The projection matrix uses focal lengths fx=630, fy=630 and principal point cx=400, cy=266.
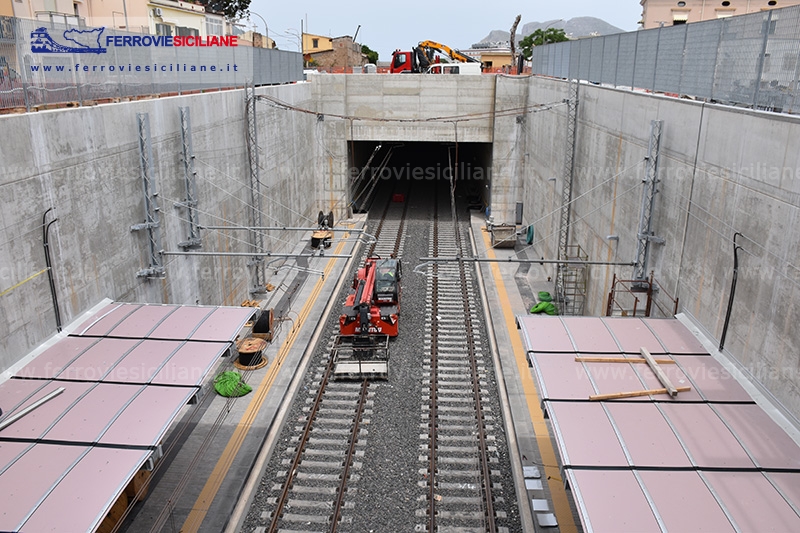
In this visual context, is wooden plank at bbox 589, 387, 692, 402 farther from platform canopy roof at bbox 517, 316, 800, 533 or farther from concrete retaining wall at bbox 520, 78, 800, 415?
concrete retaining wall at bbox 520, 78, 800, 415

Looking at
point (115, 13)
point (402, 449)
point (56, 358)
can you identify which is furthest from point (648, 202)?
point (115, 13)

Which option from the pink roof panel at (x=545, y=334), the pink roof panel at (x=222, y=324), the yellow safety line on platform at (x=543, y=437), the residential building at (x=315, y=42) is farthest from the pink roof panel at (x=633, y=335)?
the residential building at (x=315, y=42)

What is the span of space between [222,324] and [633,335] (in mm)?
7604

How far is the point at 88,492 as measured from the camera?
25.0 ft

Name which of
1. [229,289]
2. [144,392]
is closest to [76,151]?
[144,392]

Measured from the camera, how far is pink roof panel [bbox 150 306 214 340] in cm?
1142

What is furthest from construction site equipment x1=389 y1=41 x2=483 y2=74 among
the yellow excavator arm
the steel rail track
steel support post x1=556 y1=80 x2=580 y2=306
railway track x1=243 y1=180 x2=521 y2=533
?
railway track x1=243 y1=180 x2=521 y2=533

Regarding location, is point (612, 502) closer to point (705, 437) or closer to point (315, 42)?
point (705, 437)

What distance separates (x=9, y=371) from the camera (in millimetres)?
10062

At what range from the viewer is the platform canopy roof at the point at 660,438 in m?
7.44

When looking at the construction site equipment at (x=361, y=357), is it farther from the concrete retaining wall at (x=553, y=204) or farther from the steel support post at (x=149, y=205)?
the steel support post at (x=149, y=205)

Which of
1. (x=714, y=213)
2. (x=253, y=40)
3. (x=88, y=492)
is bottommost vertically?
(x=88, y=492)

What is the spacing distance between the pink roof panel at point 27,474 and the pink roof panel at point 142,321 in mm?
3217

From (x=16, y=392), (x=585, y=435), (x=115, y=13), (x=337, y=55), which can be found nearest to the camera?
(x=585, y=435)
